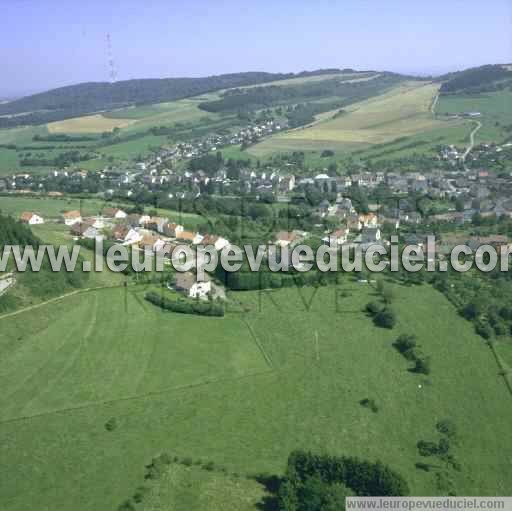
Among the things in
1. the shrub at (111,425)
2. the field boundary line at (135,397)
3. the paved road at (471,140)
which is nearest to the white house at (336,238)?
the field boundary line at (135,397)

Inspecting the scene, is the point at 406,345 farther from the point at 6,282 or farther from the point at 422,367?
the point at 6,282

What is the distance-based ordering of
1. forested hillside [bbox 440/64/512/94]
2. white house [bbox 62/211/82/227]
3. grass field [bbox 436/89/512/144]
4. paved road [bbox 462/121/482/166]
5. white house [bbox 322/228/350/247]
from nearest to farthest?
white house [bbox 322/228/350/247], white house [bbox 62/211/82/227], paved road [bbox 462/121/482/166], grass field [bbox 436/89/512/144], forested hillside [bbox 440/64/512/94]

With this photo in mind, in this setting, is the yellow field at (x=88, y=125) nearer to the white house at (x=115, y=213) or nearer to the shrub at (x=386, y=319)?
the white house at (x=115, y=213)

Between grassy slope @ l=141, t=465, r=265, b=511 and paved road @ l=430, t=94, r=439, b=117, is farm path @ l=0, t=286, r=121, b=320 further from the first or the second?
paved road @ l=430, t=94, r=439, b=117

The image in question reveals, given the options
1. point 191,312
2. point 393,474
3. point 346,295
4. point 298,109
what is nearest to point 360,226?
point 346,295

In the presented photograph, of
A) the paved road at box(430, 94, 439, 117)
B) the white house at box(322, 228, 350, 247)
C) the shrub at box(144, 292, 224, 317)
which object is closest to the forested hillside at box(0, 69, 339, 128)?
the paved road at box(430, 94, 439, 117)

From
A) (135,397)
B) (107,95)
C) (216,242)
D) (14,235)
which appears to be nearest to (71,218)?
(14,235)
